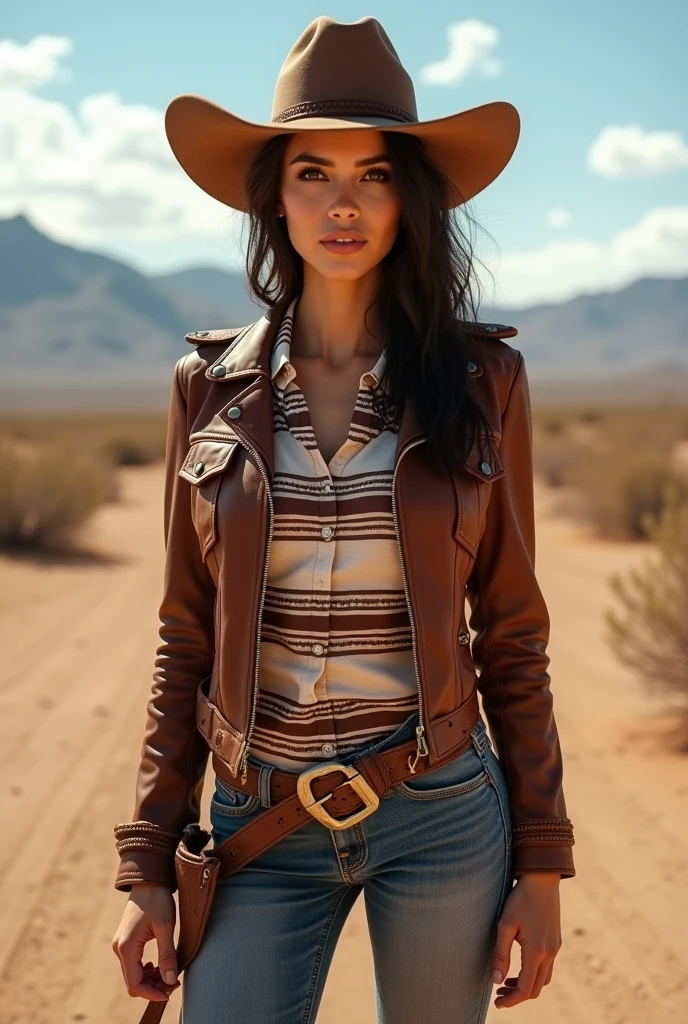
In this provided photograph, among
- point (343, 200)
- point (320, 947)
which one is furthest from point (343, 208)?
point (320, 947)

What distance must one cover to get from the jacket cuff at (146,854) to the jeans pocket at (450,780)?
441mm

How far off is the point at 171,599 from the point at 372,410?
50 cm

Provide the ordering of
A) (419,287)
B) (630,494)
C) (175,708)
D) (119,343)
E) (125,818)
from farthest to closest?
(119,343)
(630,494)
(125,818)
(419,287)
(175,708)

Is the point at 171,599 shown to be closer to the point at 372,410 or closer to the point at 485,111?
the point at 372,410

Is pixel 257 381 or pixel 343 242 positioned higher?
pixel 343 242

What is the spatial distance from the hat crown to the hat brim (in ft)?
0.13

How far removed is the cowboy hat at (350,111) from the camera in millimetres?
2180

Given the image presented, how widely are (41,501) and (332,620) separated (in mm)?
11523

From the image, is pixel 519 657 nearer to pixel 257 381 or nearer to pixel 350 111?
pixel 257 381

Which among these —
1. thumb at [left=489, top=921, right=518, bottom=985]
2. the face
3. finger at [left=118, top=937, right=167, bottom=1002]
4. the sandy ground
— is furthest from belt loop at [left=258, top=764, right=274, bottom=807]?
the sandy ground

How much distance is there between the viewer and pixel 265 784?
197cm

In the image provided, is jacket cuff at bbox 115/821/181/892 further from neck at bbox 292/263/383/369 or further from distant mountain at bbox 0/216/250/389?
distant mountain at bbox 0/216/250/389

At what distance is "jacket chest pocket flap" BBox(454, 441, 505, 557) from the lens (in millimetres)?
2033

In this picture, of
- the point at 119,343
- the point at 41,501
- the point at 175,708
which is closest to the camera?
the point at 175,708
